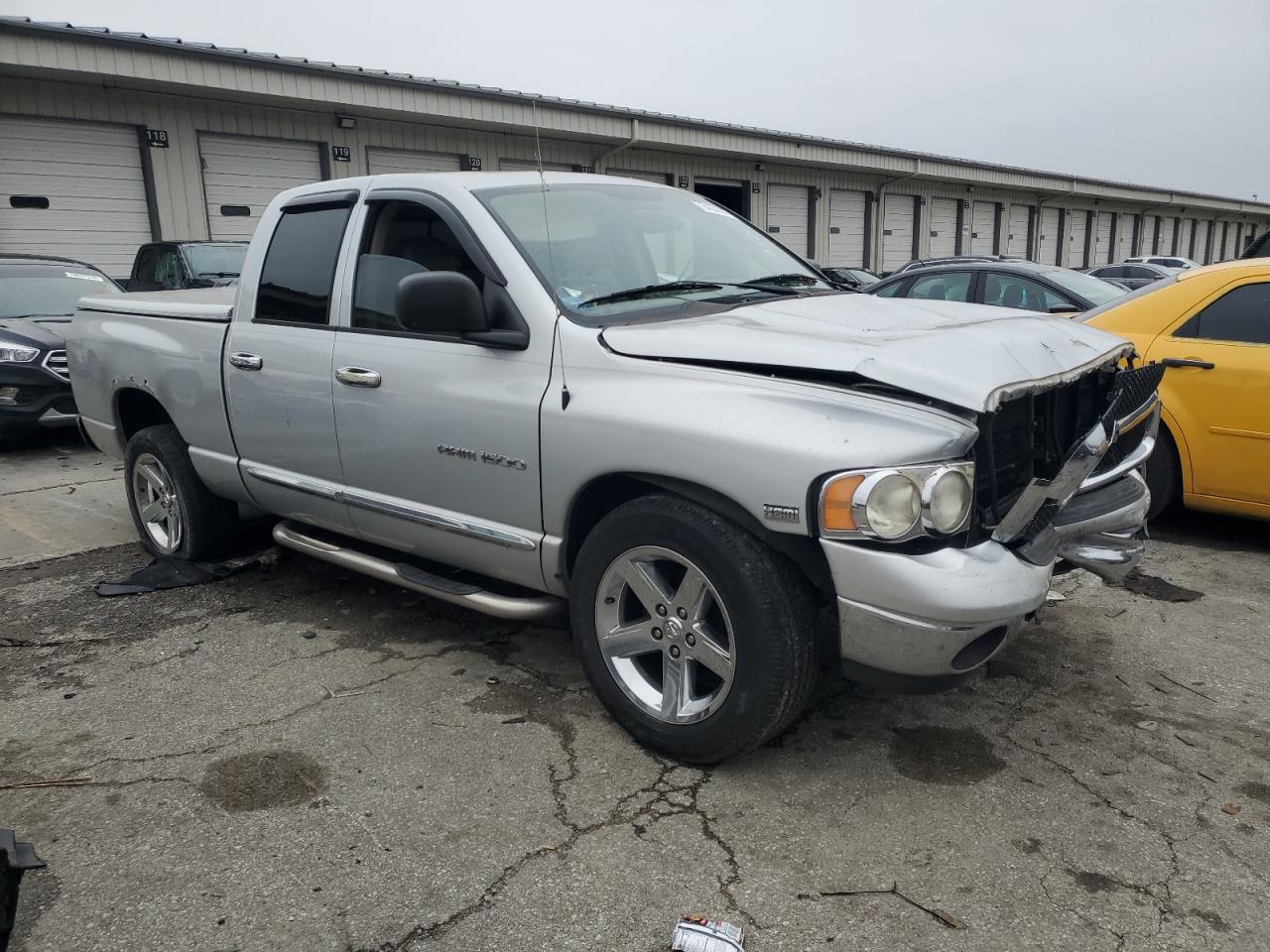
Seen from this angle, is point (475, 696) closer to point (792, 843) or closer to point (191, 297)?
point (792, 843)

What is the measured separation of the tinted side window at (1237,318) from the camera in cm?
493

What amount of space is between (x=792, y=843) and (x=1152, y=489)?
12.1 feet

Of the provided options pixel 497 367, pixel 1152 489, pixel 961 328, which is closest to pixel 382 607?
pixel 497 367

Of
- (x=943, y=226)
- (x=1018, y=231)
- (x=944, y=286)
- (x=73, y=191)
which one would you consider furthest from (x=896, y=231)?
(x=73, y=191)

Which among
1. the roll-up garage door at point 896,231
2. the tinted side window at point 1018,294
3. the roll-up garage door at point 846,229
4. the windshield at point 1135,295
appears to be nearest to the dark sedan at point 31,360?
the windshield at point 1135,295

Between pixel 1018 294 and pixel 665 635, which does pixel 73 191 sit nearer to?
pixel 1018 294

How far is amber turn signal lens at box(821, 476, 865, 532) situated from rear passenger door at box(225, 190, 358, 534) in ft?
7.22

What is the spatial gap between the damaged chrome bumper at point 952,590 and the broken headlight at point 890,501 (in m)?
0.06

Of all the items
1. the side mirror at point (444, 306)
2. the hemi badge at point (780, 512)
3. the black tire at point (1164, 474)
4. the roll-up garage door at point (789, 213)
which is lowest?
the black tire at point (1164, 474)

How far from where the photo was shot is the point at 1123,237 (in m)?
44.8

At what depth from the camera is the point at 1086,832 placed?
2.64m

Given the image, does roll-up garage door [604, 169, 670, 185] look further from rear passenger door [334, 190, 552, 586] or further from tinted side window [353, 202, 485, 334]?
rear passenger door [334, 190, 552, 586]

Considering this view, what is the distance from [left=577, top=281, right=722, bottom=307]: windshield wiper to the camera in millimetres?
3346

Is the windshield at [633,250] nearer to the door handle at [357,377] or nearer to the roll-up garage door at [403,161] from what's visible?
the door handle at [357,377]
